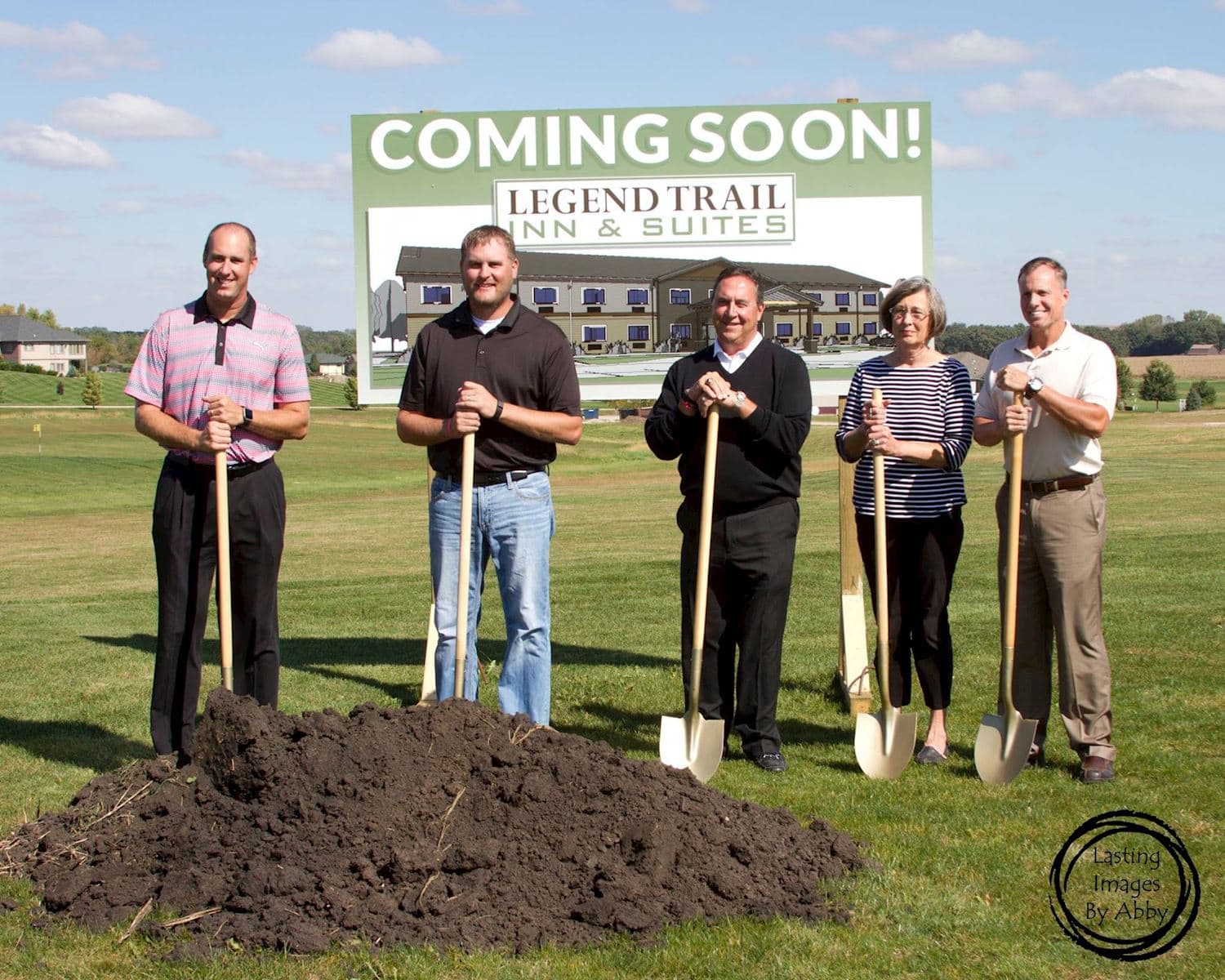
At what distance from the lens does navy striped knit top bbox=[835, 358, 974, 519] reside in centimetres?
627

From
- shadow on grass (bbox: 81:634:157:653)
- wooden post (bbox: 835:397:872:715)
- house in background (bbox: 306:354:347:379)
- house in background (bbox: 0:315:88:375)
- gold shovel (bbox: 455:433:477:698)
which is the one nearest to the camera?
gold shovel (bbox: 455:433:477:698)

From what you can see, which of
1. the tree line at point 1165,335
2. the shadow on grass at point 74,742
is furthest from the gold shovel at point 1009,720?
the tree line at point 1165,335

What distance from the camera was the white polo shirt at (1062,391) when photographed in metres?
5.89

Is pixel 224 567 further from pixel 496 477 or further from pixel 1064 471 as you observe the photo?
pixel 1064 471

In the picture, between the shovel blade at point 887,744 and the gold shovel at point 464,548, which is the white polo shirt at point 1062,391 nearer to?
the shovel blade at point 887,744

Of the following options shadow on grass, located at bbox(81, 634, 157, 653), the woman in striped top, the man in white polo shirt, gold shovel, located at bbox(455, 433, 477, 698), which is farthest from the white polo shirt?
shadow on grass, located at bbox(81, 634, 157, 653)

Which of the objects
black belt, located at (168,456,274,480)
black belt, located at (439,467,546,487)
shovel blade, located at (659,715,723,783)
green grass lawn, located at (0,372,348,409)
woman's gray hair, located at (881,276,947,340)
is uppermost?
woman's gray hair, located at (881,276,947,340)

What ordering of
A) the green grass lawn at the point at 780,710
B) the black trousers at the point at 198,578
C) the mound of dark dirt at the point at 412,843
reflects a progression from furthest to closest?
1. the black trousers at the point at 198,578
2. the mound of dark dirt at the point at 412,843
3. the green grass lawn at the point at 780,710

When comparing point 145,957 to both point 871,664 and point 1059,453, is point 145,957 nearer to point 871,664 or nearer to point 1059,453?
point 1059,453

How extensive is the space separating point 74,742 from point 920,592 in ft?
14.0

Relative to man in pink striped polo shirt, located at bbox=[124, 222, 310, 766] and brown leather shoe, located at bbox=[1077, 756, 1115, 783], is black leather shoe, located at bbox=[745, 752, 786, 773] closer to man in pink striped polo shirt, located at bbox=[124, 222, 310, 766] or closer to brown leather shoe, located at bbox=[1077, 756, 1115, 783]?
brown leather shoe, located at bbox=[1077, 756, 1115, 783]

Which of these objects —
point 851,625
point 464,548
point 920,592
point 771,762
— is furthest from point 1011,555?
point 464,548

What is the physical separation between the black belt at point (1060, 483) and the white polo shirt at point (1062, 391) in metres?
0.02

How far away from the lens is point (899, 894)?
4602mm
